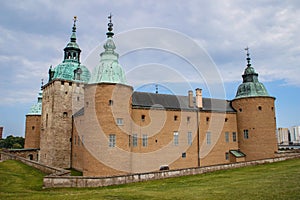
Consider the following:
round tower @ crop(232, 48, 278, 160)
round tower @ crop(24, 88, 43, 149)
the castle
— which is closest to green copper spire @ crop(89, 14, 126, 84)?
the castle

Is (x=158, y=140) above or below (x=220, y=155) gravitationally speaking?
above

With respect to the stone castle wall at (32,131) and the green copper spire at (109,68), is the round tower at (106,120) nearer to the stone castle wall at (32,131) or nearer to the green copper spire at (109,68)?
the green copper spire at (109,68)

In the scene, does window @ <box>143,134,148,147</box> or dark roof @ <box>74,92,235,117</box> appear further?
dark roof @ <box>74,92,235,117</box>

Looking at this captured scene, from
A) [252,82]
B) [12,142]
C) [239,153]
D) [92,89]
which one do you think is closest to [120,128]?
[92,89]

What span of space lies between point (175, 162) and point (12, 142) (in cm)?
6175

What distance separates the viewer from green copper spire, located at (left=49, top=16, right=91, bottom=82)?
113ft

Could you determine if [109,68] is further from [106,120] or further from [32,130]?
[32,130]

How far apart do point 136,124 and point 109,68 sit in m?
6.68

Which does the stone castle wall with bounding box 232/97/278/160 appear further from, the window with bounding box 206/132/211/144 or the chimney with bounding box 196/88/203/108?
the chimney with bounding box 196/88/203/108

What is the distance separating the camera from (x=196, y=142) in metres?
31.8

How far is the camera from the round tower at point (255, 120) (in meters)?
32.4

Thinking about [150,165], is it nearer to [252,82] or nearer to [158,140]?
[158,140]

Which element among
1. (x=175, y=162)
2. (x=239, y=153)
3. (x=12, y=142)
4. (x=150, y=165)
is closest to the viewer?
(x=150, y=165)

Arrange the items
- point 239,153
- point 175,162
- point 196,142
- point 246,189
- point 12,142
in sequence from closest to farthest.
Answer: point 246,189
point 175,162
point 196,142
point 239,153
point 12,142
